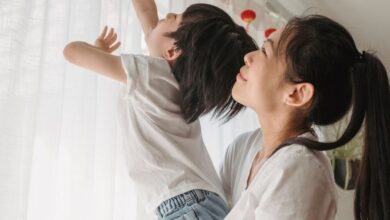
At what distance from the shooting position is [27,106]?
2.68ft

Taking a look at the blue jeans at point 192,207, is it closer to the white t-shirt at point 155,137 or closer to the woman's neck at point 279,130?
the white t-shirt at point 155,137

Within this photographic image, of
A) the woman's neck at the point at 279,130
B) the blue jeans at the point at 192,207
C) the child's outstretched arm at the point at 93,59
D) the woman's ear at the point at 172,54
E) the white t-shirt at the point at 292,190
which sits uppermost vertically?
the woman's ear at the point at 172,54

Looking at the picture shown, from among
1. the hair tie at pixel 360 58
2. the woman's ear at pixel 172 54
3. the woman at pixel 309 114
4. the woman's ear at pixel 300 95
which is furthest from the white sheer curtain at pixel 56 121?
the hair tie at pixel 360 58

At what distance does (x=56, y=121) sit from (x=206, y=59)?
34 cm

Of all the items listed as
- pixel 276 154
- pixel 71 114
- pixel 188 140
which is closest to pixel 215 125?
pixel 188 140

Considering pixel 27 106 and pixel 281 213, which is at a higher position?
pixel 27 106

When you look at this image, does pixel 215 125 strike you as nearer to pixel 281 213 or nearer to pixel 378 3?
pixel 281 213

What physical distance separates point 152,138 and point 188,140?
89 millimetres

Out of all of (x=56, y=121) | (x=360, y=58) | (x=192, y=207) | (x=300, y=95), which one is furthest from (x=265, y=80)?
(x=56, y=121)

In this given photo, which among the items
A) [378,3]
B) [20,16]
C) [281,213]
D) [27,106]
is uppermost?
[378,3]

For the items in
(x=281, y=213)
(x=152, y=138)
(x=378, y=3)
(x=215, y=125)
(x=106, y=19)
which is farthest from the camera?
(x=378, y=3)

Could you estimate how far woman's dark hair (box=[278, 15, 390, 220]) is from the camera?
0.74 m

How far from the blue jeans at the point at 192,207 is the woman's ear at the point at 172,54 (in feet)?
0.99

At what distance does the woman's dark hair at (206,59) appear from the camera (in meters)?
0.93
